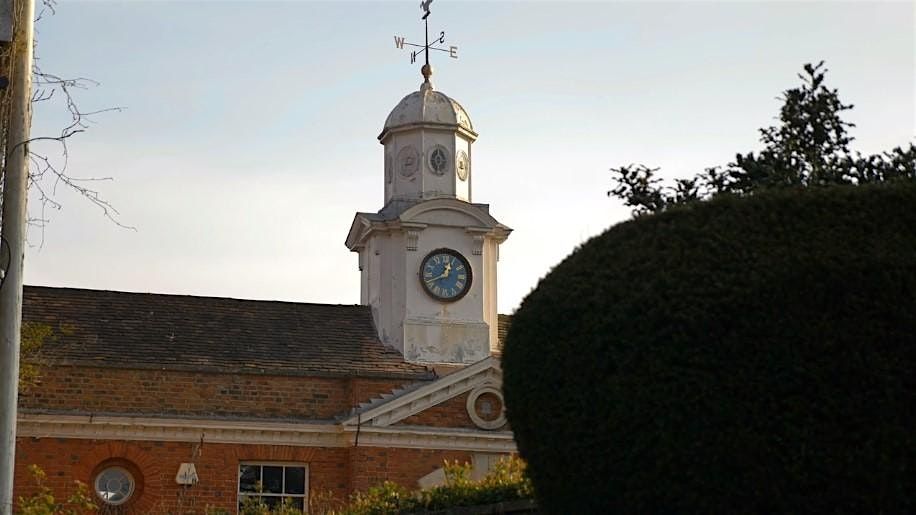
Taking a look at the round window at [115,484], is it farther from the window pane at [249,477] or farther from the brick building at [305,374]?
the window pane at [249,477]

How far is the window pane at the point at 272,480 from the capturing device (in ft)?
97.4

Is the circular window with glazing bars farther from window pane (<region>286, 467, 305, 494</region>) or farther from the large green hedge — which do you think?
the large green hedge

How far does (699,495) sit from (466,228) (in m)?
23.6

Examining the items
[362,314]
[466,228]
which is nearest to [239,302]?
[362,314]

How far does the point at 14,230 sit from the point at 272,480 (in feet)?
67.5

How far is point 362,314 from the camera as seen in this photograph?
33625 mm

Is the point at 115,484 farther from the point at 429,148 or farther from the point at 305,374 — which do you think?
the point at 429,148

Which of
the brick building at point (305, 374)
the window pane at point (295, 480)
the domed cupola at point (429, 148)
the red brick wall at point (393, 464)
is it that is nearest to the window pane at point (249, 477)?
the brick building at point (305, 374)

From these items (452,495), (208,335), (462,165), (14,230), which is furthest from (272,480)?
(14,230)

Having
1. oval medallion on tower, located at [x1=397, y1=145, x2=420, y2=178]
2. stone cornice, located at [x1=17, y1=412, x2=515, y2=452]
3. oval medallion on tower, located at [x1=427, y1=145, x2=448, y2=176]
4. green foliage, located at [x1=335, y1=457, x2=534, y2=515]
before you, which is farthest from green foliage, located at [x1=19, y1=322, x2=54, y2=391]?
oval medallion on tower, located at [x1=427, y1=145, x2=448, y2=176]

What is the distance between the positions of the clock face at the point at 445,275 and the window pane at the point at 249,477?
5.99 m

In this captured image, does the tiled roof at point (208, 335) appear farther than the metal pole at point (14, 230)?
Yes

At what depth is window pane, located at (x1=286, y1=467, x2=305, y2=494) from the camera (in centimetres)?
2988

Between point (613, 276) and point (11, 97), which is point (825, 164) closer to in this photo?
point (613, 276)
